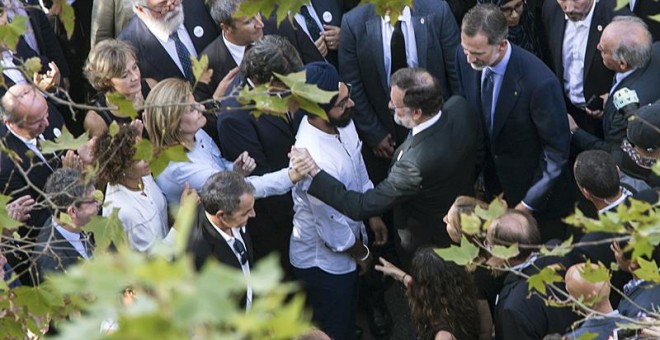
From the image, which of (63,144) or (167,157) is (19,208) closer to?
(63,144)

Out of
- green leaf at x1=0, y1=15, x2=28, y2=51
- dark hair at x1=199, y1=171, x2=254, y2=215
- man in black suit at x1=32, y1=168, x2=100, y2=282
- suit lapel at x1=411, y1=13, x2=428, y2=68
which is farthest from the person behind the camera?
suit lapel at x1=411, y1=13, x2=428, y2=68

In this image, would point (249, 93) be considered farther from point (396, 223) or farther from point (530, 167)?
point (530, 167)

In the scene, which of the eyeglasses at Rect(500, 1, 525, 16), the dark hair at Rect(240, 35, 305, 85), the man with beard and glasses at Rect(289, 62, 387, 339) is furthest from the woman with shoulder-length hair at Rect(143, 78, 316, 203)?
the eyeglasses at Rect(500, 1, 525, 16)

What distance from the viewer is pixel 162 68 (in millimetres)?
6805

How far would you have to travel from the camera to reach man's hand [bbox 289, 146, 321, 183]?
5.88 metres

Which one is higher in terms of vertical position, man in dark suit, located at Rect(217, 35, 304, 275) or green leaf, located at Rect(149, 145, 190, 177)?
green leaf, located at Rect(149, 145, 190, 177)

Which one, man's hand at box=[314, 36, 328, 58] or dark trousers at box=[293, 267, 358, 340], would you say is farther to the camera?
man's hand at box=[314, 36, 328, 58]

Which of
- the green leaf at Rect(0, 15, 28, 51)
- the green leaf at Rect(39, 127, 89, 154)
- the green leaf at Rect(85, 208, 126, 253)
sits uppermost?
the green leaf at Rect(0, 15, 28, 51)

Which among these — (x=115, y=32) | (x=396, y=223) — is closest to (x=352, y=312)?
(x=396, y=223)

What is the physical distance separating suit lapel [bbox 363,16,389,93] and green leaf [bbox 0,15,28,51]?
3.74m

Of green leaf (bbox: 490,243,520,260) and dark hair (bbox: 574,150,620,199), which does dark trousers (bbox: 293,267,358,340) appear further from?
green leaf (bbox: 490,243,520,260)

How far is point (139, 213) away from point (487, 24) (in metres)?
2.24

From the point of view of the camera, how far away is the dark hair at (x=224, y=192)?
17.8ft

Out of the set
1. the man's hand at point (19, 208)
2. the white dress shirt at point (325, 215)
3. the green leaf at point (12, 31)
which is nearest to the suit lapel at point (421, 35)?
the white dress shirt at point (325, 215)
